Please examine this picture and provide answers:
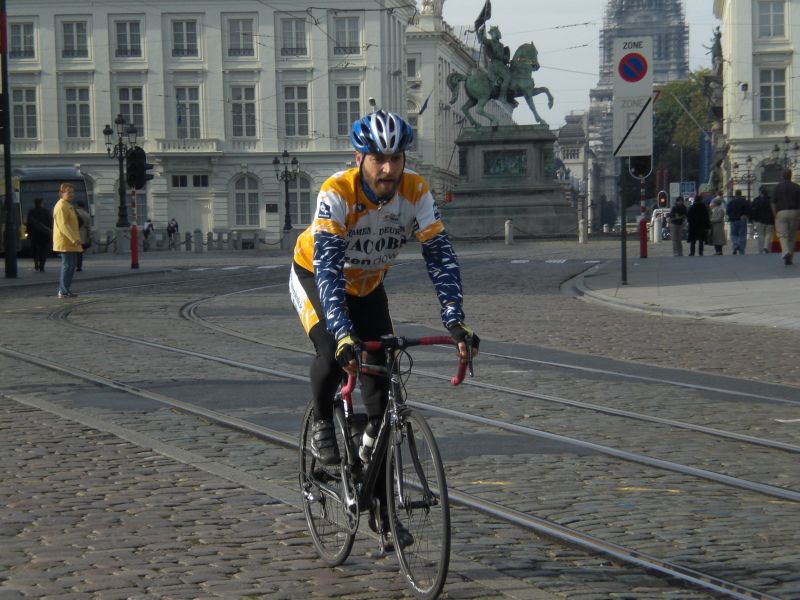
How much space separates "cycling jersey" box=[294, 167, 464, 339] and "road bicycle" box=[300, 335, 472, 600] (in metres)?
0.22

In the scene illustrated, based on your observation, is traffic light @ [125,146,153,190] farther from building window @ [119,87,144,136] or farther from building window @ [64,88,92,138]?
building window @ [64,88,92,138]

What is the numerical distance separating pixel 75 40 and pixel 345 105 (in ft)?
48.5

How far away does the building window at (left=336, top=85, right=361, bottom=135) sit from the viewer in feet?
247

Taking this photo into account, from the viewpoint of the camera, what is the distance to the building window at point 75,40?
246 ft

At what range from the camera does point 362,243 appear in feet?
17.9

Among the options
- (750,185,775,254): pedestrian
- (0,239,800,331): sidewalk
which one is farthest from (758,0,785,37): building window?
(750,185,775,254): pedestrian

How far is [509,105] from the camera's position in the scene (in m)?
59.6

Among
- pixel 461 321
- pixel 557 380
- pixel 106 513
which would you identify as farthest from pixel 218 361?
pixel 461 321

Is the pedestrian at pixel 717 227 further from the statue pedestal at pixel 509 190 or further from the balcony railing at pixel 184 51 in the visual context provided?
the balcony railing at pixel 184 51

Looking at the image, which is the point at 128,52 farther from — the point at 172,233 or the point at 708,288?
the point at 708,288

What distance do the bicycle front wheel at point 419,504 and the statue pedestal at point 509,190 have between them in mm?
51913

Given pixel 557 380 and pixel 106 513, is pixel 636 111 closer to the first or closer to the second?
pixel 557 380

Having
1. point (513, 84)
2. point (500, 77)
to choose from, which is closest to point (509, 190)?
point (513, 84)

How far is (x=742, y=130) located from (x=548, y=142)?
20.9 metres
